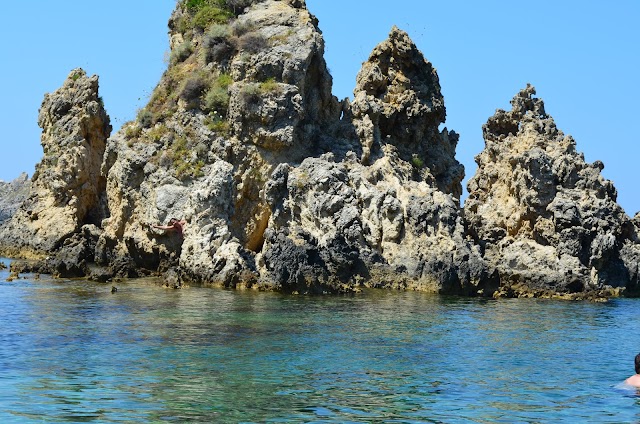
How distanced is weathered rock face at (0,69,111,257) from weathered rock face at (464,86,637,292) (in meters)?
26.2

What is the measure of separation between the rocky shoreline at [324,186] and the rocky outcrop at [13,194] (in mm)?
58616

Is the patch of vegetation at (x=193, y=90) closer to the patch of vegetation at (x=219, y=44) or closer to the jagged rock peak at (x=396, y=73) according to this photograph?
the patch of vegetation at (x=219, y=44)

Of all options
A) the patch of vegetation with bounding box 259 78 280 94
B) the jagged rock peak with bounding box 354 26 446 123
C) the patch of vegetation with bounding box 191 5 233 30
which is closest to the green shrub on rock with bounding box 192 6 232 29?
the patch of vegetation with bounding box 191 5 233 30

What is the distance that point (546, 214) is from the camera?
48312 millimetres

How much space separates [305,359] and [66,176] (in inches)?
1671

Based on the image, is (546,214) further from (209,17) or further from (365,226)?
(209,17)

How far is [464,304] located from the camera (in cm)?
3944

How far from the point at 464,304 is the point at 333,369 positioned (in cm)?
1663

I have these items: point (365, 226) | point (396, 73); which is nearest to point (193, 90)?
point (396, 73)

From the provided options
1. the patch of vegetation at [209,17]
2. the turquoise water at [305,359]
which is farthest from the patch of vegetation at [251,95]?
the turquoise water at [305,359]

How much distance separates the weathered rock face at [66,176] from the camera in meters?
63.5

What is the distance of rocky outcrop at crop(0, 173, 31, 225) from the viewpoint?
110625mm

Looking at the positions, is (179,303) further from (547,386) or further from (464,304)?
(547,386)

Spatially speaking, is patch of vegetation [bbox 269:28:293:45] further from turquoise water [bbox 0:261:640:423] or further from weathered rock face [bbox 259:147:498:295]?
turquoise water [bbox 0:261:640:423]
